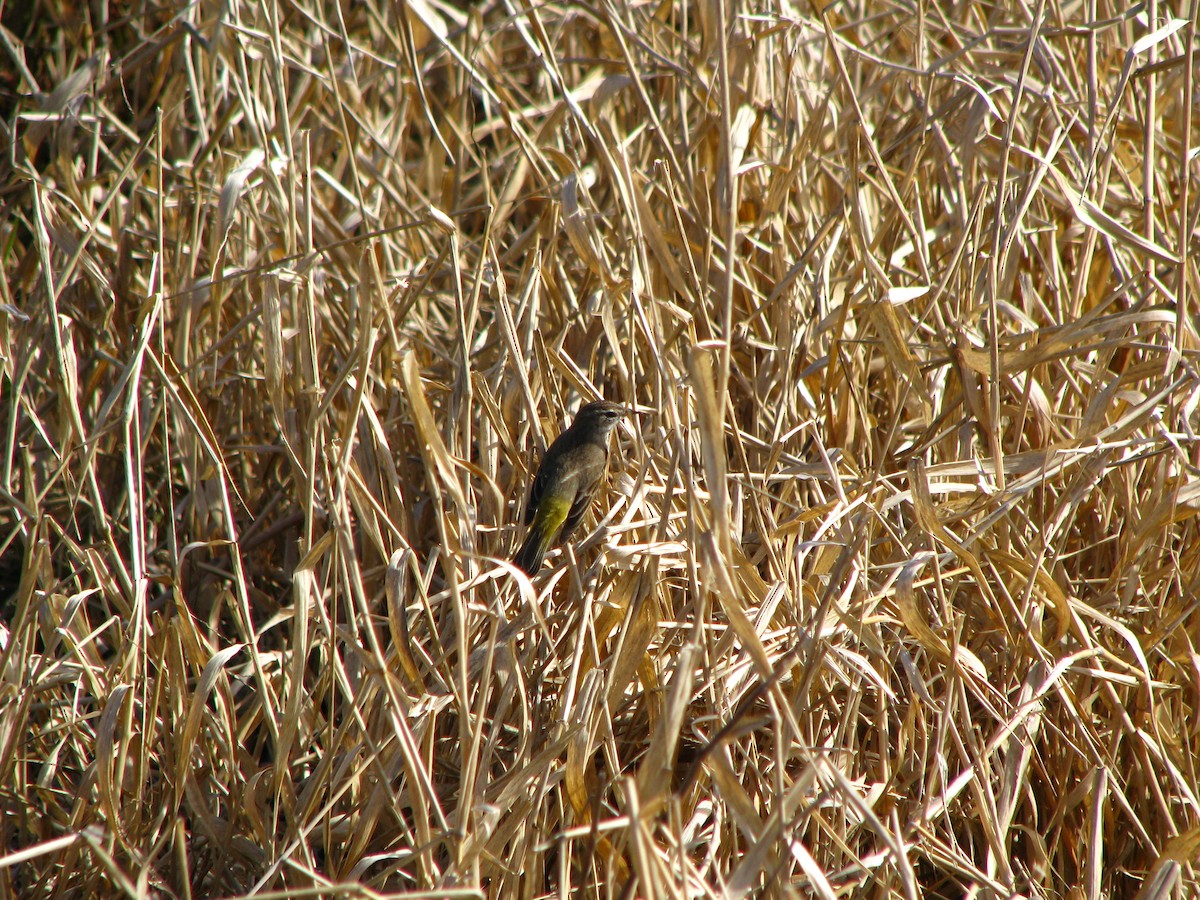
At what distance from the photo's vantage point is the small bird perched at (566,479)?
98.0 inches

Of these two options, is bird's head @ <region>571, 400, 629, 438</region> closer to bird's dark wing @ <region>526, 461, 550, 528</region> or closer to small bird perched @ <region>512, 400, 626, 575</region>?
small bird perched @ <region>512, 400, 626, 575</region>

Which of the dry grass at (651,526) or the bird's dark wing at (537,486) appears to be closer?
the dry grass at (651,526)

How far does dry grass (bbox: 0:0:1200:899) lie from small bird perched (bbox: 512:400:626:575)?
70 mm

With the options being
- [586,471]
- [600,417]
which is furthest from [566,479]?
[600,417]

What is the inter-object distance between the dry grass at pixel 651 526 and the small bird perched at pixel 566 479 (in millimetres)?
70

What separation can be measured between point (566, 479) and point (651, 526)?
249 millimetres

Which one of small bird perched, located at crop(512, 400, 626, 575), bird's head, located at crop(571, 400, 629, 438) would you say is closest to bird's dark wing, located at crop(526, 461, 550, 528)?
small bird perched, located at crop(512, 400, 626, 575)

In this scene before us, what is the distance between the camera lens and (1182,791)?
2.07m

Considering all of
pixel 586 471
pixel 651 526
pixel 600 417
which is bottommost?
pixel 651 526

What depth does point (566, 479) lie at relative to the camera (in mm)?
2523

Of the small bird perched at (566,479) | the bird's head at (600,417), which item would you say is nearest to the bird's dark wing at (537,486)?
the small bird perched at (566,479)

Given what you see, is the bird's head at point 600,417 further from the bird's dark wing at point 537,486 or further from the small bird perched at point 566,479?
the bird's dark wing at point 537,486

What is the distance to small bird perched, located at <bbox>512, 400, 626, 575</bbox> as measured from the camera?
2488mm

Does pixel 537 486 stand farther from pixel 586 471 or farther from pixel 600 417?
pixel 600 417
